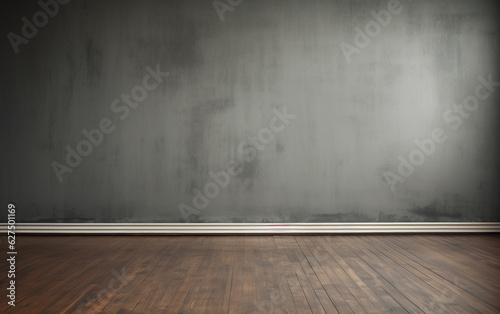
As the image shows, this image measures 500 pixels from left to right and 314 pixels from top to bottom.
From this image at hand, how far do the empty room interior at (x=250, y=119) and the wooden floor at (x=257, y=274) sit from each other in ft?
1.03

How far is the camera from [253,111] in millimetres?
4891

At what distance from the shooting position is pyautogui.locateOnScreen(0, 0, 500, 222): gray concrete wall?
4855 millimetres

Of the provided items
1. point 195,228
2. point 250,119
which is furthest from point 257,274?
point 250,119

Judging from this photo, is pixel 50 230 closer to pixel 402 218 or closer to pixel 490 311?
pixel 402 218

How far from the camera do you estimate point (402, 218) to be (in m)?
4.88

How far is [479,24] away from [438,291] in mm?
3470

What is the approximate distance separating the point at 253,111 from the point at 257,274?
2.16 meters

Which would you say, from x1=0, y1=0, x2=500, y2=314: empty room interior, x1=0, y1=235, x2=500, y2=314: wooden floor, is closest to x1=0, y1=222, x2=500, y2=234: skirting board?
x1=0, y1=0, x2=500, y2=314: empty room interior

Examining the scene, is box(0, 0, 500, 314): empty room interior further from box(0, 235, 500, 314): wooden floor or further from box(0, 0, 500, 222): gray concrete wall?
box(0, 235, 500, 314): wooden floor

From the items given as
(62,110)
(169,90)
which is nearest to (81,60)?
(62,110)

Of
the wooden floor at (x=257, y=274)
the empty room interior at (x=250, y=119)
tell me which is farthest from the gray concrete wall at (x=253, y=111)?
the wooden floor at (x=257, y=274)

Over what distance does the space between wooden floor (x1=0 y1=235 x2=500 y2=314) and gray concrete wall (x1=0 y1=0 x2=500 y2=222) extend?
471 millimetres

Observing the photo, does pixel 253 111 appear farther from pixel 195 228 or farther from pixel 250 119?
pixel 195 228

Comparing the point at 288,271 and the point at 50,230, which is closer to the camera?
the point at 288,271
